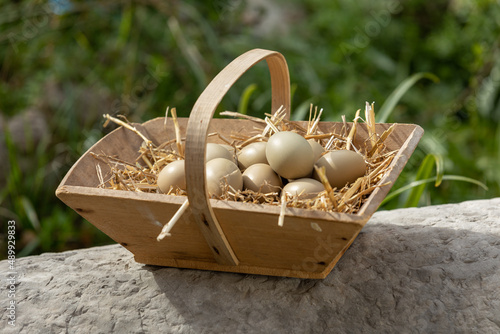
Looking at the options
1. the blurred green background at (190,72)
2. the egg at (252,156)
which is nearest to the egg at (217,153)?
the egg at (252,156)

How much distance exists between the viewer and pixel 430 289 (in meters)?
1.12

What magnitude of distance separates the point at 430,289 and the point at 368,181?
0.26 meters

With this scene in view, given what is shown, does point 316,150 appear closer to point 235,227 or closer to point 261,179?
point 261,179

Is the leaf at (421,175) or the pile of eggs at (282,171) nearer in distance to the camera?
the pile of eggs at (282,171)

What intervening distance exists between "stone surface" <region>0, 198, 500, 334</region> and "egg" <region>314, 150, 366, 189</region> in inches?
7.6

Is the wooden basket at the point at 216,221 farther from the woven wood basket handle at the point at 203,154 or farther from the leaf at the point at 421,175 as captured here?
the leaf at the point at 421,175

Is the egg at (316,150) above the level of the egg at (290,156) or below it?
below

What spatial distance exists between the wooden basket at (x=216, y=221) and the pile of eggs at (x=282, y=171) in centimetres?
9

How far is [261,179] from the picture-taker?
112 centimetres

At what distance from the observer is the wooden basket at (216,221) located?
0.94 metres

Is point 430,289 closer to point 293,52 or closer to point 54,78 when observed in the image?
point 293,52

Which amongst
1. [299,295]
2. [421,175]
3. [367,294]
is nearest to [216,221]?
[299,295]

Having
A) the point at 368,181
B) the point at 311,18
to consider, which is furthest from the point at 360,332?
the point at 311,18

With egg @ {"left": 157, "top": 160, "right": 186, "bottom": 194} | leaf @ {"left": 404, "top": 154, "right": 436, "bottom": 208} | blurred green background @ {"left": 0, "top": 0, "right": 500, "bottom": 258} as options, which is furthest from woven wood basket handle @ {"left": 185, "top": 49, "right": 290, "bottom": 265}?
blurred green background @ {"left": 0, "top": 0, "right": 500, "bottom": 258}
